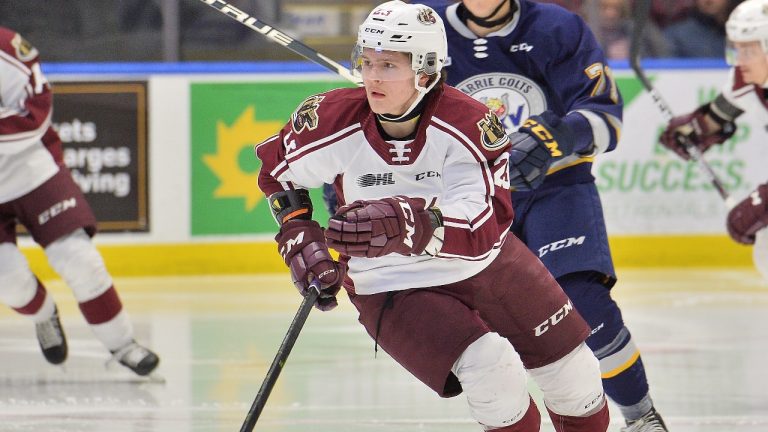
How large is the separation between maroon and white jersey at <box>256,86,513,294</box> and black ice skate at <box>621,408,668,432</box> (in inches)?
36.0

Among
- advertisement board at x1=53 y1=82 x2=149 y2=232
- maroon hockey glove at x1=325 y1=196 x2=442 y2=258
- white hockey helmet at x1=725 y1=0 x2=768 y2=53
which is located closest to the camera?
maroon hockey glove at x1=325 y1=196 x2=442 y2=258

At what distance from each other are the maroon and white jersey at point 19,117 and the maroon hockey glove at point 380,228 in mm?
2355

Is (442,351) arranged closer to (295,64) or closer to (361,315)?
(361,315)

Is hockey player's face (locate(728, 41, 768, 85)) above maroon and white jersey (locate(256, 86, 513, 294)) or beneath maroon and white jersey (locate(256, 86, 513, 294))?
beneath

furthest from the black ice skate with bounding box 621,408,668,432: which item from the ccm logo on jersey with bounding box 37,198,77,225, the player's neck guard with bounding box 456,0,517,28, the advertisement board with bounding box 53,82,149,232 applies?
the advertisement board with bounding box 53,82,149,232

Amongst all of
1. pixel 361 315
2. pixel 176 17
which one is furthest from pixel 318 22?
pixel 361 315

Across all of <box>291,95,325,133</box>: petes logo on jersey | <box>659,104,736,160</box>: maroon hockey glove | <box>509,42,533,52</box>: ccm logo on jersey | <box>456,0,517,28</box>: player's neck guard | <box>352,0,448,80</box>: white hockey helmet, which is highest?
<box>352,0,448,80</box>: white hockey helmet

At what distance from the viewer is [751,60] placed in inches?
195

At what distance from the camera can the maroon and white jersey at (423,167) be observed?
2.95 meters

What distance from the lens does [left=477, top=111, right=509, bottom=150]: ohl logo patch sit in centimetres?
297

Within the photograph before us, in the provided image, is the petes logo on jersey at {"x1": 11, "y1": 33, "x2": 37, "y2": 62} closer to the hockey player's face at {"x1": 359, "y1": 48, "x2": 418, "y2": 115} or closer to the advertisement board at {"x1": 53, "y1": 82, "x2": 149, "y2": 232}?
the advertisement board at {"x1": 53, "y1": 82, "x2": 149, "y2": 232}

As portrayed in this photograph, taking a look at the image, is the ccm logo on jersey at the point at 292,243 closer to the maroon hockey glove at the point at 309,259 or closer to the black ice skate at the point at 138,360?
the maroon hockey glove at the point at 309,259

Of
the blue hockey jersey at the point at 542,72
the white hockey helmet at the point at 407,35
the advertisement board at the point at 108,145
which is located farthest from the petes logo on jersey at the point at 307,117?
the advertisement board at the point at 108,145

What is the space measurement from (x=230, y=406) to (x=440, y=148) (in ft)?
5.85
